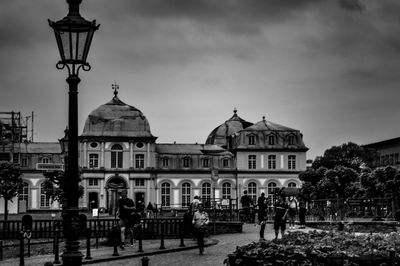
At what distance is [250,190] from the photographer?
3410 inches

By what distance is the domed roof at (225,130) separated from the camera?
9644 cm

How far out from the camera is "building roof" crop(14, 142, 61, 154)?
276 feet

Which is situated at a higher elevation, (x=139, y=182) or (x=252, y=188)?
(x=139, y=182)

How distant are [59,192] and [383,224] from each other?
3713 cm

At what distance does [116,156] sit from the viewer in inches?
3280

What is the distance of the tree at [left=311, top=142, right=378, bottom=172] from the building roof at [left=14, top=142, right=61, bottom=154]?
30277 mm

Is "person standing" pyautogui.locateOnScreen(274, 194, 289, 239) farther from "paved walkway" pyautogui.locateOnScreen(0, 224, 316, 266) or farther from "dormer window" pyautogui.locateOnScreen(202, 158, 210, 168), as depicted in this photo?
"dormer window" pyautogui.locateOnScreen(202, 158, 210, 168)

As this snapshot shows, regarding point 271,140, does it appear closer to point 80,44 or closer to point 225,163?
point 225,163


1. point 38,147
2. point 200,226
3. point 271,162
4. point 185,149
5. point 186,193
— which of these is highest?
point 38,147

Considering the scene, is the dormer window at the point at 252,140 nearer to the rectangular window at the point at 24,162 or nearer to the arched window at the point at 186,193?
the arched window at the point at 186,193

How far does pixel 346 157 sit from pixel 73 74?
8236 cm

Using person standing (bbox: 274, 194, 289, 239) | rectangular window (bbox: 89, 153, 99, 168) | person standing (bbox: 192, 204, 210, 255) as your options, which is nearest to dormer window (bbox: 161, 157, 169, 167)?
rectangular window (bbox: 89, 153, 99, 168)

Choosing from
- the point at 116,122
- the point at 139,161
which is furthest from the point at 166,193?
the point at 116,122

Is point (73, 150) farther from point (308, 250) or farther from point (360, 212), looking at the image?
point (360, 212)
